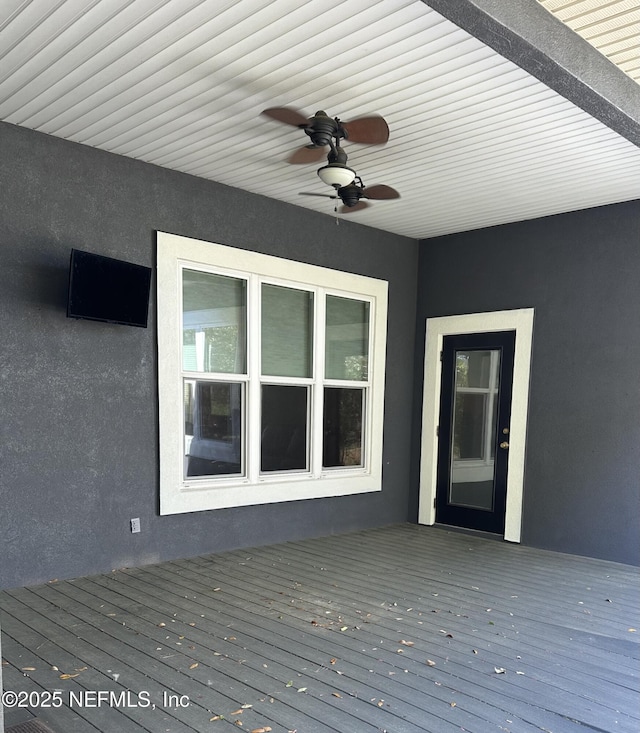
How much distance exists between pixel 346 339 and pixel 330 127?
9.81 ft

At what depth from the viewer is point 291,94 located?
3420mm

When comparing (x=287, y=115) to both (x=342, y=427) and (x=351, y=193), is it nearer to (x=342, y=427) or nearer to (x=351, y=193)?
(x=351, y=193)

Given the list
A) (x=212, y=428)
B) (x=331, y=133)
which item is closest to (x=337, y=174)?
(x=331, y=133)

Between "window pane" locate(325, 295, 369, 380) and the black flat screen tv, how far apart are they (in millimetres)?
2100

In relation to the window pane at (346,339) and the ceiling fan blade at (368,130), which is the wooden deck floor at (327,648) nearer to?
the window pane at (346,339)

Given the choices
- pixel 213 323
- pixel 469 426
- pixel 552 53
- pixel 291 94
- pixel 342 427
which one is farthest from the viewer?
pixel 469 426

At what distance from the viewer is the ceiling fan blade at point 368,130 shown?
3.16m

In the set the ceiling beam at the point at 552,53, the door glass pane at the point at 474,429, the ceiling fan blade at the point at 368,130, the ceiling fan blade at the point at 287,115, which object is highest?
the ceiling beam at the point at 552,53

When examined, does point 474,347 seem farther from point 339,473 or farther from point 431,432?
point 339,473

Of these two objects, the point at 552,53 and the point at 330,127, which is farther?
the point at 330,127

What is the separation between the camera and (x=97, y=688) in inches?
105

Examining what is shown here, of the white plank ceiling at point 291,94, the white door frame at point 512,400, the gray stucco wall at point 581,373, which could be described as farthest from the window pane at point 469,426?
the white plank ceiling at point 291,94

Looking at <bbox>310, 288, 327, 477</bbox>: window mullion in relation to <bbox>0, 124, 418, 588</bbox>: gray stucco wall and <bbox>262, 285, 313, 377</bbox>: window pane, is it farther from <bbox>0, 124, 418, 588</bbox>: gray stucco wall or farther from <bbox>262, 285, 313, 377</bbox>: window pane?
<bbox>0, 124, 418, 588</bbox>: gray stucco wall

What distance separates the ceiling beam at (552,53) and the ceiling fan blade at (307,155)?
4.27ft
